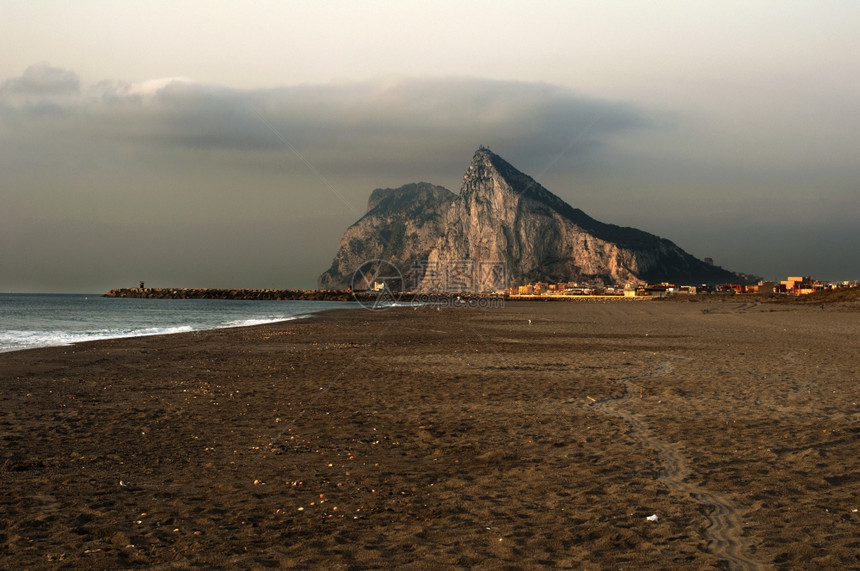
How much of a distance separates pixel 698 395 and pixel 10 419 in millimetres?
14577

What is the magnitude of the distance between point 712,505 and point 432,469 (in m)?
3.65

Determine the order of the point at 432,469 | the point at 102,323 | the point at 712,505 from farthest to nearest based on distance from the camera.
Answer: the point at 102,323, the point at 432,469, the point at 712,505

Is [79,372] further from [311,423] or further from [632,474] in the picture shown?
[632,474]

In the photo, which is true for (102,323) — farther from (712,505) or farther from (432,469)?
(712,505)

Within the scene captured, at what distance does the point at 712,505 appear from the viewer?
7.64 m

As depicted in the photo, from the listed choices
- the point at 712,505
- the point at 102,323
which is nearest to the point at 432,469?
the point at 712,505

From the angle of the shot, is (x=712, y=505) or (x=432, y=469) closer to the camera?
(x=712, y=505)

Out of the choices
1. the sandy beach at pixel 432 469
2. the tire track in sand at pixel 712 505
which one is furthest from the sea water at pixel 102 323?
the tire track in sand at pixel 712 505

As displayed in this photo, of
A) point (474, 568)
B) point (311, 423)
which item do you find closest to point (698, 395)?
point (311, 423)

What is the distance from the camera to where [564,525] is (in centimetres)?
700

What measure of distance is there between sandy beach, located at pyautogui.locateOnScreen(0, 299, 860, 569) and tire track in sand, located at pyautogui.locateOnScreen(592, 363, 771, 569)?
3 cm

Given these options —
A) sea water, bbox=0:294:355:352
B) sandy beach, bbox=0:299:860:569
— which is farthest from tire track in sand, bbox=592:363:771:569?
sea water, bbox=0:294:355:352

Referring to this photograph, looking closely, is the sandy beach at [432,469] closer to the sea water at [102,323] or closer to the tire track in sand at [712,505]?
the tire track in sand at [712,505]

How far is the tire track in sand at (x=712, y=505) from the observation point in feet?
20.3
